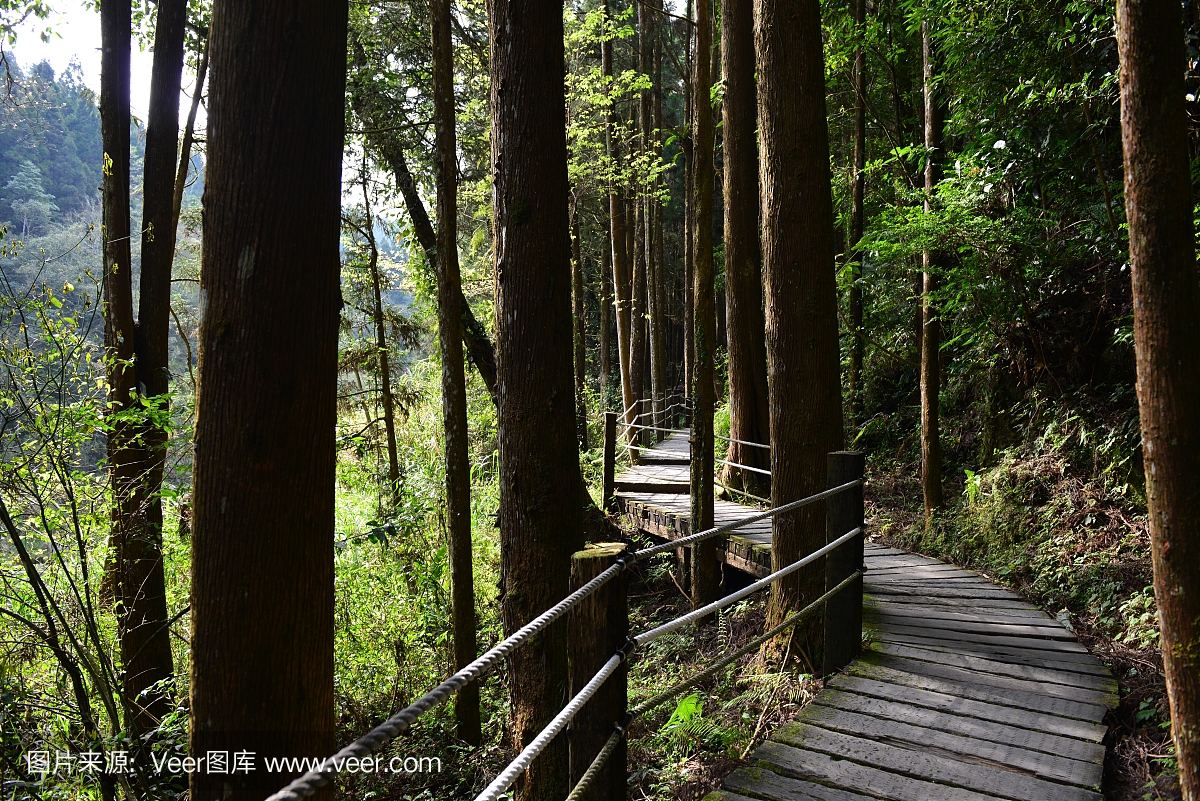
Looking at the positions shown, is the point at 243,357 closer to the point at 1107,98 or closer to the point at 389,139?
the point at 1107,98

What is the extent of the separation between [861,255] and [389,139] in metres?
9.69

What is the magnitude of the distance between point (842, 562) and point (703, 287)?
3.55 metres

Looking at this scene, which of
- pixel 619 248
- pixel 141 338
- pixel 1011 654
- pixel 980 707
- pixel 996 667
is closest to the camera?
pixel 980 707

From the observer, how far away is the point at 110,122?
6324 mm

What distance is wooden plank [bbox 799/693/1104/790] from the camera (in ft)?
10.2

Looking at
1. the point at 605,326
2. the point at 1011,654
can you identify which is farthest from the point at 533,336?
the point at 605,326

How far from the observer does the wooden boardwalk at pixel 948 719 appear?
9.98 feet

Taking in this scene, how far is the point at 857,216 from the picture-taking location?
11.6 m

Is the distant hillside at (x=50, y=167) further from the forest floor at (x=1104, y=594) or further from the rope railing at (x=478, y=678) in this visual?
the rope railing at (x=478, y=678)

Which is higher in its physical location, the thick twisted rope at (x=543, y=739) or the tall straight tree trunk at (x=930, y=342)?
the tall straight tree trunk at (x=930, y=342)

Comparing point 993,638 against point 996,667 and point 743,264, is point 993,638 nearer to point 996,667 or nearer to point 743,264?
point 996,667

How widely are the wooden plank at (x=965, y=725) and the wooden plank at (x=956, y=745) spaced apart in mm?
24

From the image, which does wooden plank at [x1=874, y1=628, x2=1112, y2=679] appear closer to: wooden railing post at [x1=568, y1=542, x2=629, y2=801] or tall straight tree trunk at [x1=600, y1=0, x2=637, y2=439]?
wooden railing post at [x1=568, y1=542, x2=629, y2=801]

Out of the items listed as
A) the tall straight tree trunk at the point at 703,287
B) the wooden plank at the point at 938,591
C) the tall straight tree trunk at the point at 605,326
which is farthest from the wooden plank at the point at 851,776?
the tall straight tree trunk at the point at 605,326
